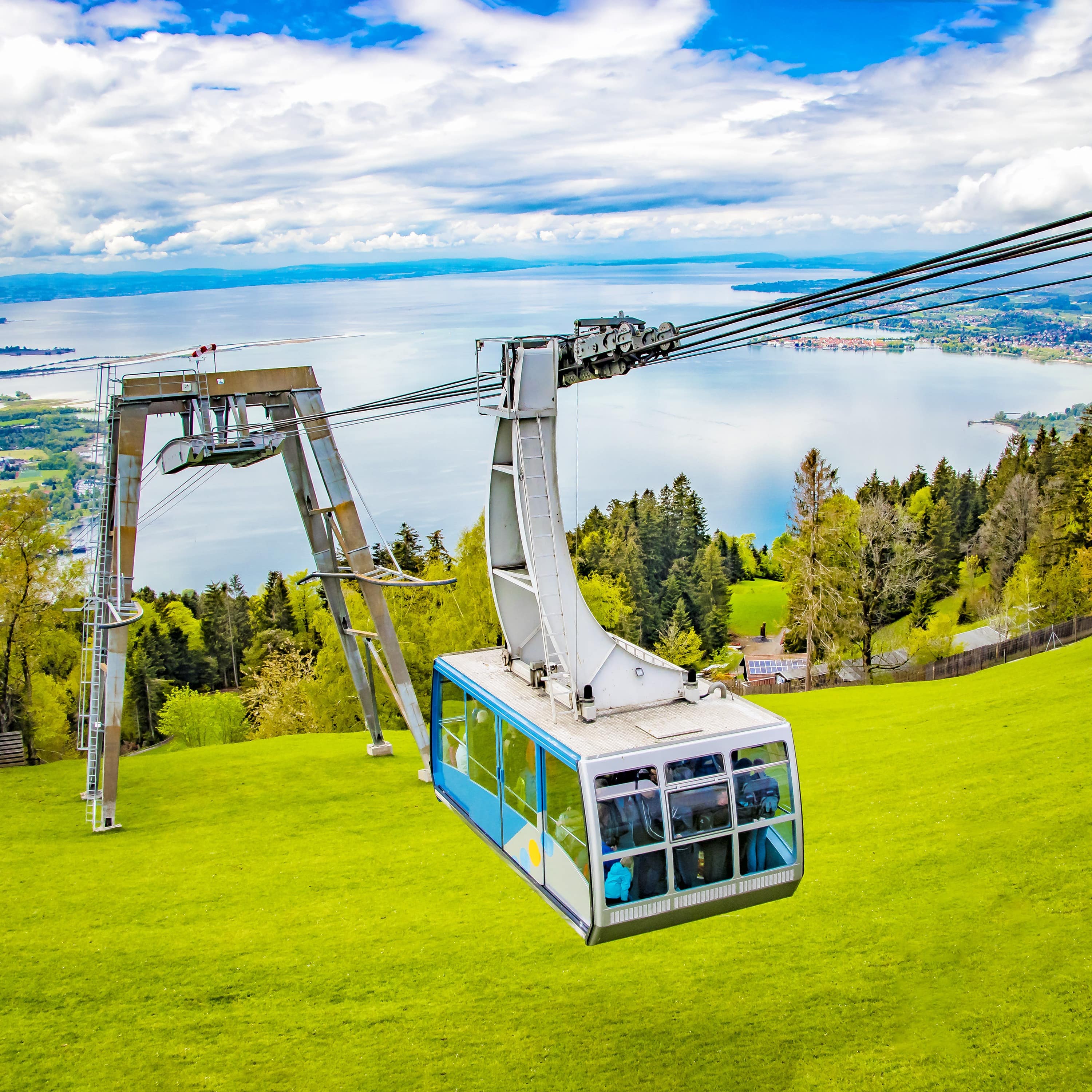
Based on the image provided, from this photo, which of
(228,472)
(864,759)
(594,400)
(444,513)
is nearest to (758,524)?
(444,513)

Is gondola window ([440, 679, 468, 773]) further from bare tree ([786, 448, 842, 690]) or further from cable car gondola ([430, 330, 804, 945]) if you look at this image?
bare tree ([786, 448, 842, 690])

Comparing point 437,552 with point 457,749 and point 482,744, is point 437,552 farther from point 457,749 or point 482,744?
point 482,744

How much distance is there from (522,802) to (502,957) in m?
3.23

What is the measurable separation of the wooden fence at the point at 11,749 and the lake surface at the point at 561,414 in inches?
1490

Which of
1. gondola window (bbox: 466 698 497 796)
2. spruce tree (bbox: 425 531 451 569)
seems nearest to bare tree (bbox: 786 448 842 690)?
spruce tree (bbox: 425 531 451 569)

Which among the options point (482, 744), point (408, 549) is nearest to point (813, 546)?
point (482, 744)

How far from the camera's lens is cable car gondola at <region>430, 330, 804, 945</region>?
908cm

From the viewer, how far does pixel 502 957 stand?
1257 cm

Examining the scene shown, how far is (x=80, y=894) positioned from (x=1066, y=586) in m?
35.0

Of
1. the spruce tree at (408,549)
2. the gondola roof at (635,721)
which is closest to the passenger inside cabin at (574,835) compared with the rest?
Result: the gondola roof at (635,721)

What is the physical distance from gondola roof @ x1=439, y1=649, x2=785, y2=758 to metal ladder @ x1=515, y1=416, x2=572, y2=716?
1.66 ft

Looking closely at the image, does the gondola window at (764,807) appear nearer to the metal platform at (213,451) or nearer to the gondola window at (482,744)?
the gondola window at (482,744)

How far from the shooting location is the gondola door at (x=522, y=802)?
1008 cm

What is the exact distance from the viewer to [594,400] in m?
129
